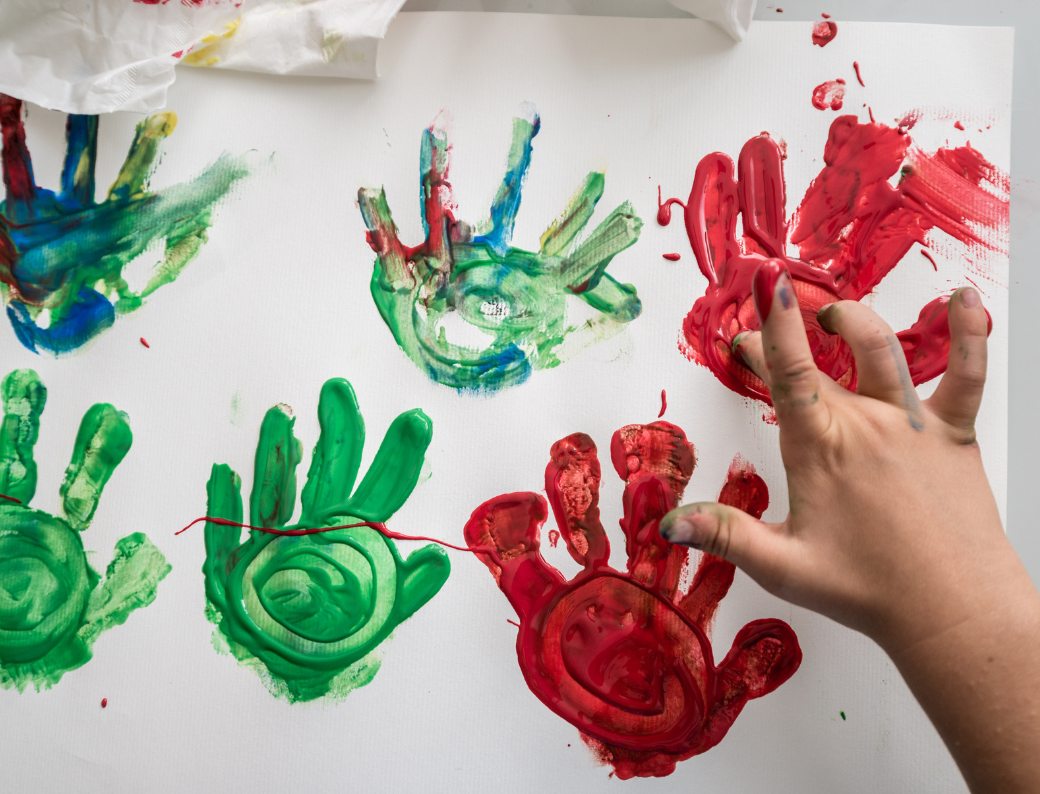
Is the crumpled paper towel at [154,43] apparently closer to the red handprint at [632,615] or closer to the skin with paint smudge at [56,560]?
the skin with paint smudge at [56,560]

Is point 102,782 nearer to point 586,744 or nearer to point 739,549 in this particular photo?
point 586,744

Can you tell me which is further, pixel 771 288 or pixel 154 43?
pixel 154 43

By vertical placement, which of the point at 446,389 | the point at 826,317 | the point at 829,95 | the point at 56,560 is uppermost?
the point at 829,95

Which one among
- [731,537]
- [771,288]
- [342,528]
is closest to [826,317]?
[771,288]

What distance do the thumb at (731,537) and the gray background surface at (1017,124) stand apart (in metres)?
0.26

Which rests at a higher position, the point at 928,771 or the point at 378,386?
the point at 378,386

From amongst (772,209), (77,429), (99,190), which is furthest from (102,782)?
(772,209)

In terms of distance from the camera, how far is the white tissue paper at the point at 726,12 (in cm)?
77

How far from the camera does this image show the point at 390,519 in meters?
0.76

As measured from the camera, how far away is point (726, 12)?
2.53 feet

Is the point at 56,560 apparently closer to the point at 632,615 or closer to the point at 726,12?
the point at 632,615

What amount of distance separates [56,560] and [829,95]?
811mm

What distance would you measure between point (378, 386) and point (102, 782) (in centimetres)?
41

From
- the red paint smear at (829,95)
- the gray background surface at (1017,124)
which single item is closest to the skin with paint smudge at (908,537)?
the gray background surface at (1017,124)
